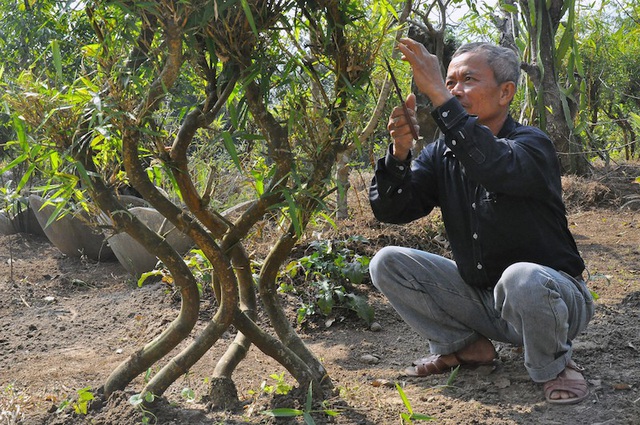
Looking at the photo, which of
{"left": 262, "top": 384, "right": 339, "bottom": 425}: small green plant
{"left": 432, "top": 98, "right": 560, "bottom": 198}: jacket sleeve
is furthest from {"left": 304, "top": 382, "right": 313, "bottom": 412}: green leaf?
{"left": 432, "top": 98, "right": 560, "bottom": 198}: jacket sleeve

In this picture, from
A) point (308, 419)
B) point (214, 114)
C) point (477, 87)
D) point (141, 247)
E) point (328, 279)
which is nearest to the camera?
point (308, 419)

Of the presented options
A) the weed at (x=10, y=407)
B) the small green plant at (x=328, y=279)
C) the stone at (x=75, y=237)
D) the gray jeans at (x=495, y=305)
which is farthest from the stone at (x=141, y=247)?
the gray jeans at (x=495, y=305)

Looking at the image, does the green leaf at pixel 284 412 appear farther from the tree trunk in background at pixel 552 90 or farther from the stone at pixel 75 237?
the stone at pixel 75 237

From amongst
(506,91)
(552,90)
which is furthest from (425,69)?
(552,90)

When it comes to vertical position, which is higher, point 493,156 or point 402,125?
point 402,125

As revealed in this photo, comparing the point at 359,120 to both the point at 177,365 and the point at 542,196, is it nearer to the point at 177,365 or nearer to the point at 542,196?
the point at 542,196

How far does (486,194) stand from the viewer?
107 inches

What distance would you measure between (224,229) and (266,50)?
1.98 feet

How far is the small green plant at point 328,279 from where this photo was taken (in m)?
3.84

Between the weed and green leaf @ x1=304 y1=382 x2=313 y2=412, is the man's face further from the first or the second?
the weed

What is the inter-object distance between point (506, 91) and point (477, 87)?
0.40ft

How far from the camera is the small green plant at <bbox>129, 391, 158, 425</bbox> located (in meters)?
2.34

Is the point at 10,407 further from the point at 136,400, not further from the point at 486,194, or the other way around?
the point at 486,194

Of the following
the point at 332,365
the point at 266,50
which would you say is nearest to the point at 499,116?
the point at 266,50
